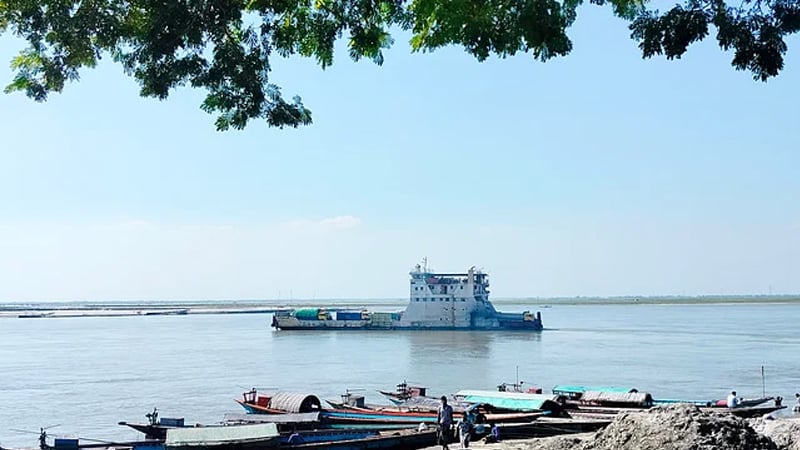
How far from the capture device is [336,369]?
1806 inches

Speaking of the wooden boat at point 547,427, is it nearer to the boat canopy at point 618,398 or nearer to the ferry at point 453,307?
the boat canopy at point 618,398

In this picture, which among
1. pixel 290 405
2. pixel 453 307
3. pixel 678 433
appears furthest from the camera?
pixel 453 307

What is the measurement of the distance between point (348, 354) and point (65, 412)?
2758 centimetres

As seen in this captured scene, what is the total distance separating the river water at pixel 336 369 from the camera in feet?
106

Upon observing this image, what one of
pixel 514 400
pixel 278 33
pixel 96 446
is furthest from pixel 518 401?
pixel 278 33

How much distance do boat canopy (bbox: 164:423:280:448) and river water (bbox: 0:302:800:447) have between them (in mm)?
10179

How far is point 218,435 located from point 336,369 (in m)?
29.7

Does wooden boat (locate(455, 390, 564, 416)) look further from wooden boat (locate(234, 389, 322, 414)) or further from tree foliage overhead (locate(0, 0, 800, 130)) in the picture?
tree foliage overhead (locate(0, 0, 800, 130))

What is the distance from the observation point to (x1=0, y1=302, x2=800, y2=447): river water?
32.3m

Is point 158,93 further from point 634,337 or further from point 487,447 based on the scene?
point 634,337

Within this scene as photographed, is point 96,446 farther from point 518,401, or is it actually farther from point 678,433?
point 678,433

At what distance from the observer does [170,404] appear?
32.4m

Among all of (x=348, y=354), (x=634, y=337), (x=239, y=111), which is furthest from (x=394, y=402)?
(x=634, y=337)

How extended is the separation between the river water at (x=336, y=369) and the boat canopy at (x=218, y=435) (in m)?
10.2
